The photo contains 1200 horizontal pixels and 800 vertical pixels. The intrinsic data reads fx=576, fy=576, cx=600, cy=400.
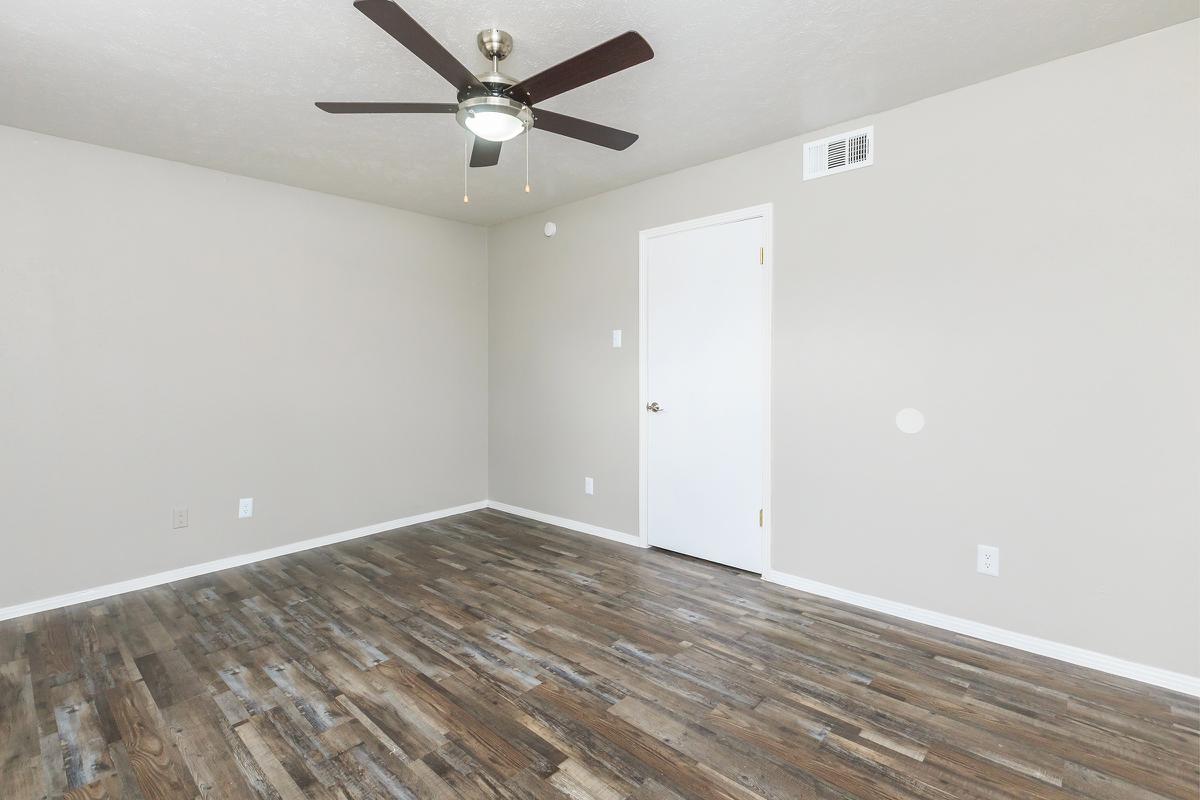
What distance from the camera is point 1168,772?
1.75 m

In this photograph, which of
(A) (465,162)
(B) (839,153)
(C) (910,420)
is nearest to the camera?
(C) (910,420)

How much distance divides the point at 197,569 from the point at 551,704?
267 cm

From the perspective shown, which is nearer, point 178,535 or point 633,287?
point 178,535

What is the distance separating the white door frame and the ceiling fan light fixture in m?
1.67

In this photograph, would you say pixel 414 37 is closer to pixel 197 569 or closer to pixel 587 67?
pixel 587 67

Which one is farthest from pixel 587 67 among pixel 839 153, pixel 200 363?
pixel 200 363

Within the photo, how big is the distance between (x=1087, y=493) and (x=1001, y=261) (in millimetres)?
1036

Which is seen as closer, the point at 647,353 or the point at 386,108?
the point at 386,108

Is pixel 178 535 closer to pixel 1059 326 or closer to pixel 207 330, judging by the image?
pixel 207 330

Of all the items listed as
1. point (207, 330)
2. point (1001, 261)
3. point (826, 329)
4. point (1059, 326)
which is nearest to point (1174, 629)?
point (1059, 326)

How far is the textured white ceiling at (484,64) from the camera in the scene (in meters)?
2.02

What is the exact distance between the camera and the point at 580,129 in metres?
2.23

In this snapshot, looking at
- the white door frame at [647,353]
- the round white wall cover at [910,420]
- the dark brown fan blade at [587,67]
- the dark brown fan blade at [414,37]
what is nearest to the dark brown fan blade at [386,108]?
the dark brown fan blade at [414,37]

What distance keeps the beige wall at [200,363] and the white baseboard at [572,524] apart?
0.45m
